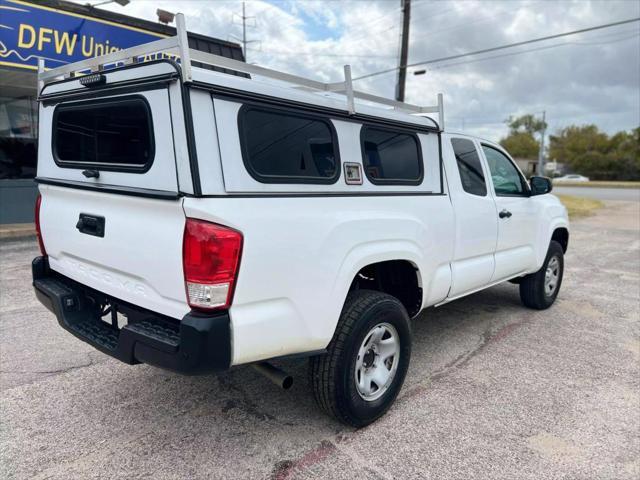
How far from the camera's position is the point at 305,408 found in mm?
3162

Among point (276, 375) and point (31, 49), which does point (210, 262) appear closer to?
point (276, 375)

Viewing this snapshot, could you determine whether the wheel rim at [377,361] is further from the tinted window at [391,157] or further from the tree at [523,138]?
the tree at [523,138]

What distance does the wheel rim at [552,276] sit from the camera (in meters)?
5.37

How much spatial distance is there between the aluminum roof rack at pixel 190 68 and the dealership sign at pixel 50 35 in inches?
303

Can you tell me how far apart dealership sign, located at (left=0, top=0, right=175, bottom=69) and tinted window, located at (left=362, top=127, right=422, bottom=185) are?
9.21m

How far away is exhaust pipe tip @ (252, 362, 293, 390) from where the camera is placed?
8.41 feet

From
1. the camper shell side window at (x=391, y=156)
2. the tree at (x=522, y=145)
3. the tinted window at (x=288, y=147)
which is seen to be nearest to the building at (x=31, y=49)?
the camper shell side window at (x=391, y=156)

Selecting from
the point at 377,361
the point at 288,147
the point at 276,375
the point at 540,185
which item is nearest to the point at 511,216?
the point at 540,185

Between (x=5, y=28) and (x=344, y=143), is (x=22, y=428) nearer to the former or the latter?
(x=344, y=143)

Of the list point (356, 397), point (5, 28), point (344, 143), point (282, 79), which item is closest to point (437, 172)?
point (344, 143)

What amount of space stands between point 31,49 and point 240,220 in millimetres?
9866

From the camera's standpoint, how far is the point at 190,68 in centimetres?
213

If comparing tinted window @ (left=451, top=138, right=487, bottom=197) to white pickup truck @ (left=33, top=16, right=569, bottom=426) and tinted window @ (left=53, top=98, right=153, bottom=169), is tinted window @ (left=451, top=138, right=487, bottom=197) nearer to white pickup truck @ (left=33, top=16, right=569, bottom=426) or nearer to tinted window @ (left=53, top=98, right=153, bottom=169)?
white pickup truck @ (left=33, top=16, right=569, bottom=426)

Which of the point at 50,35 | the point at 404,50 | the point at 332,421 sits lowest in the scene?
the point at 332,421
